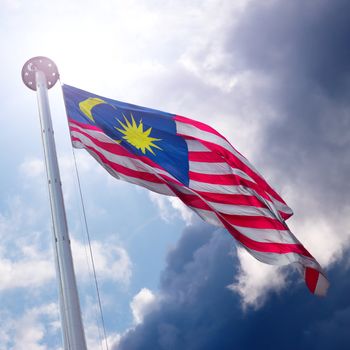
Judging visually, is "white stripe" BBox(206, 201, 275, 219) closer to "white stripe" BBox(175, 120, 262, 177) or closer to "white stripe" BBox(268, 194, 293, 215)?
"white stripe" BBox(268, 194, 293, 215)

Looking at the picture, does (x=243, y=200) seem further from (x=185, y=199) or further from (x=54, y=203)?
(x=54, y=203)

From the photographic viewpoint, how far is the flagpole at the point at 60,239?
24.6 ft

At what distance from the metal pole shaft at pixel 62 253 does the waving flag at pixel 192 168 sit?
1.75 metres

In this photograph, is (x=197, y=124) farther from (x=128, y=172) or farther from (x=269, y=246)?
(x=269, y=246)

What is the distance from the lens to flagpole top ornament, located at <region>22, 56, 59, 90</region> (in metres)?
12.8

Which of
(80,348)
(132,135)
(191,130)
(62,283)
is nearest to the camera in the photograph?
(80,348)

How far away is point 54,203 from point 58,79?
18.4ft

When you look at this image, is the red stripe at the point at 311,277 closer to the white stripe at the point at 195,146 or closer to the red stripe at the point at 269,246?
→ the red stripe at the point at 269,246

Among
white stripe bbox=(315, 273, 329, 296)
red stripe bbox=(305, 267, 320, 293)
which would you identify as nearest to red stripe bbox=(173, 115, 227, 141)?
red stripe bbox=(305, 267, 320, 293)

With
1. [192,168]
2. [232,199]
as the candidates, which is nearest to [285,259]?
[232,199]

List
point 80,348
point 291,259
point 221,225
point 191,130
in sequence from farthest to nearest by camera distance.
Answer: point 191,130 < point 221,225 < point 291,259 < point 80,348

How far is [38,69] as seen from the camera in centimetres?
1270

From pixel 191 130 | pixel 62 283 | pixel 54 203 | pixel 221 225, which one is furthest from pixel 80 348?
pixel 191 130

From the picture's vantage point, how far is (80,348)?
23.9 feet
